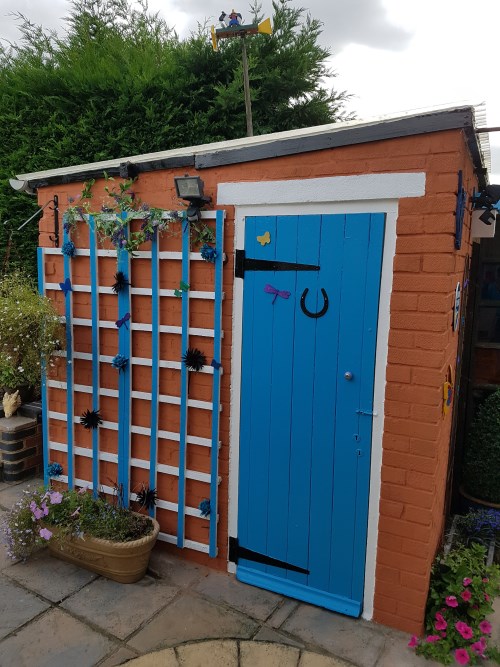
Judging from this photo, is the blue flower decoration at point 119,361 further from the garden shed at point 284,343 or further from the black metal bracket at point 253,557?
the black metal bracket at point 253,557

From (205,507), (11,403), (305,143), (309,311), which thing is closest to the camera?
(305,143)

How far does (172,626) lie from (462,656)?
155cm

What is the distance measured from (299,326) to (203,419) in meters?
0.94

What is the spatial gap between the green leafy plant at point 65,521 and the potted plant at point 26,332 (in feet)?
2.90

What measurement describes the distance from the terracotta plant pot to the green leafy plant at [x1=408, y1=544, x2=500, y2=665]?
165 centimetres

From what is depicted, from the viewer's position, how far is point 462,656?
2.50 m

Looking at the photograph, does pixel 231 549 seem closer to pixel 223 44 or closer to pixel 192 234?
pixel 192 234

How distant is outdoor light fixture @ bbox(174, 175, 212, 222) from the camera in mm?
2947

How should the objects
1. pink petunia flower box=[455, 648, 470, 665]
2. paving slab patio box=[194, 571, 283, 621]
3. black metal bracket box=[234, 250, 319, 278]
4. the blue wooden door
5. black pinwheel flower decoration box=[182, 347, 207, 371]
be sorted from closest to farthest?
1. pink petunia flower box=[455, 648, 470, 665]
2. the blue wooden door
3. black metal bracket box=[234, 250, 319, 278]
4. paving slab patio box=[194, 571, 283, 621]
5. black pinwheel flower decoration box=[182, 347, 207, 371]

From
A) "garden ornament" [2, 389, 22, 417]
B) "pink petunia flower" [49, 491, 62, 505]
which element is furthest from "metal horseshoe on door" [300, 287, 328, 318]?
"garden ornament" [2, 389, 22, 417]

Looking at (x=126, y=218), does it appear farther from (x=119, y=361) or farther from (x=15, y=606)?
(x=15, y=606)

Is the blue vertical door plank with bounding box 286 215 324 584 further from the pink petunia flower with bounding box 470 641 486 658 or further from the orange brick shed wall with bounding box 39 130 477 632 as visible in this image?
the pink petunia flower with bounding box 470 641 486 658

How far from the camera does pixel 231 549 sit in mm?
3275

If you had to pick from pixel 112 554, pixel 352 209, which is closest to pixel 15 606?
pixel 112 554
